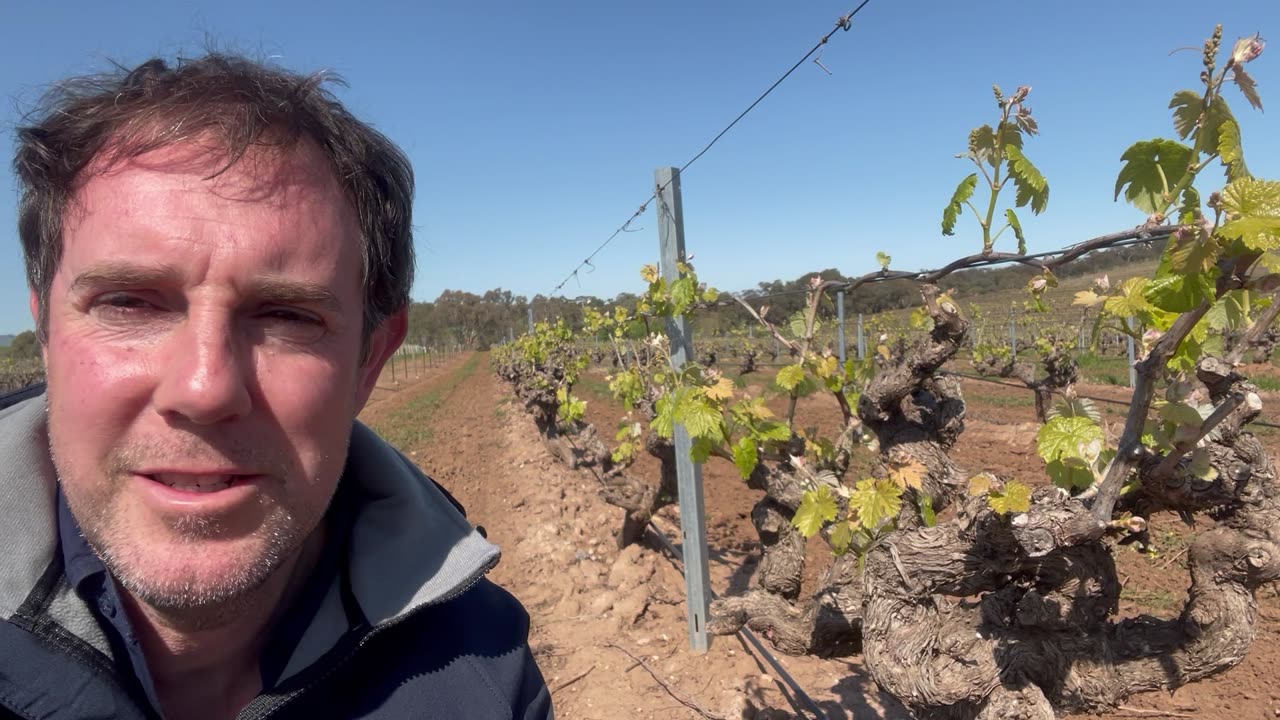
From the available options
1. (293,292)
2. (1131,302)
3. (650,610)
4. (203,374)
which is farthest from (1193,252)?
(650,610)

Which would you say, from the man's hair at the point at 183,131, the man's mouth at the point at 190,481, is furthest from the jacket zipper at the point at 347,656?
the man's hair at the point at 183,131

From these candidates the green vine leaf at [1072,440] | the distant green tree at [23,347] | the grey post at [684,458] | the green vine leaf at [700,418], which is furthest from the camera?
the distant green tree at [23,347]

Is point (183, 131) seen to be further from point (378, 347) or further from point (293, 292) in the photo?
point (378, 347)

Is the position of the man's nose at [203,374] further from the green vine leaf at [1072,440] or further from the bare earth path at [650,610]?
the bare earth path at [650,610]

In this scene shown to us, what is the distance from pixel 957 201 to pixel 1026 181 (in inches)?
8.2

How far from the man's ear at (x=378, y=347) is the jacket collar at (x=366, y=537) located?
0.55 feet

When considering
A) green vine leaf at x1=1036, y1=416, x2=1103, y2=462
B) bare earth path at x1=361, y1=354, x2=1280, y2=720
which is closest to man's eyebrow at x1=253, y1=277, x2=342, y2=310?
green vine leaf at x1=1036, y1=416, x2=1103, y2=462

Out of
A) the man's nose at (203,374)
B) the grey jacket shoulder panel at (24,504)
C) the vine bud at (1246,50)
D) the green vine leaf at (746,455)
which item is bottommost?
the green vine leaf at (746,455)

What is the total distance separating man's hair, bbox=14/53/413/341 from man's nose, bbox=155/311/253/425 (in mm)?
299

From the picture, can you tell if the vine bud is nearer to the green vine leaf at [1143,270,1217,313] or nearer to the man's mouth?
the green vine leaf at [1143,270,1217,313]

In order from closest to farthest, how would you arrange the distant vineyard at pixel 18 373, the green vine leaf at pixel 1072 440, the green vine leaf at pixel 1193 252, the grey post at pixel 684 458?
the green vine leaf at pixel 1193 252 < the green vine leaf at pixel 1072 440 < the grey post at pixel 684 458 < the distant vineyard at pixel 18 373

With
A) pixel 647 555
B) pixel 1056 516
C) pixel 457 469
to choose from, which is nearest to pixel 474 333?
pixel 457 469

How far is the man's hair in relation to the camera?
1.25 metres

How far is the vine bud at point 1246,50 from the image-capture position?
1479 mm
